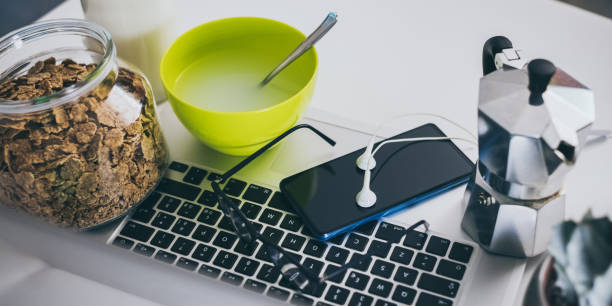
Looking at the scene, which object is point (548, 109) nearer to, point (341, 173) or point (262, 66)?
point (341, 173)

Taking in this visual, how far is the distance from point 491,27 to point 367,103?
0.75 ft

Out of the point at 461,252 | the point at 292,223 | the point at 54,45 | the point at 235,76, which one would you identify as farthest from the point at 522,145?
the point at 54,45

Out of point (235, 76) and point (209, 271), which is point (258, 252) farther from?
point (235, 76)

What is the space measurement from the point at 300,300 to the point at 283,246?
0.21 ft

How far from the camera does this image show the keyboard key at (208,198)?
2.07 feet

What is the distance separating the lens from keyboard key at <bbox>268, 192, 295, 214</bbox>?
62cm

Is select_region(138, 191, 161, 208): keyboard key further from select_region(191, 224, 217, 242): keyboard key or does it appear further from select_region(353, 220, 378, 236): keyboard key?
select_region(353, 220, 378, 236): keyboard key

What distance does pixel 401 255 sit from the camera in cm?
57

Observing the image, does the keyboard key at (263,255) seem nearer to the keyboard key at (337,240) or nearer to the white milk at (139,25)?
the keyboard key at (337,240)

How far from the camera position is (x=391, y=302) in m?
0.53

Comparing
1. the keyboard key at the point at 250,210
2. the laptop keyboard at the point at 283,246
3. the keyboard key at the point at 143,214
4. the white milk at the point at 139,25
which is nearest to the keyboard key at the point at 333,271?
the laptop keyboard at the point at 283,246

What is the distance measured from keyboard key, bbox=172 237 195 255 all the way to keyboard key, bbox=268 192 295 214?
0.31ft

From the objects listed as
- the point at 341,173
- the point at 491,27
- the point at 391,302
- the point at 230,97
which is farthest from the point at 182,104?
the point at 491,27

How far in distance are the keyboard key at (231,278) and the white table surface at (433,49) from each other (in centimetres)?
26
